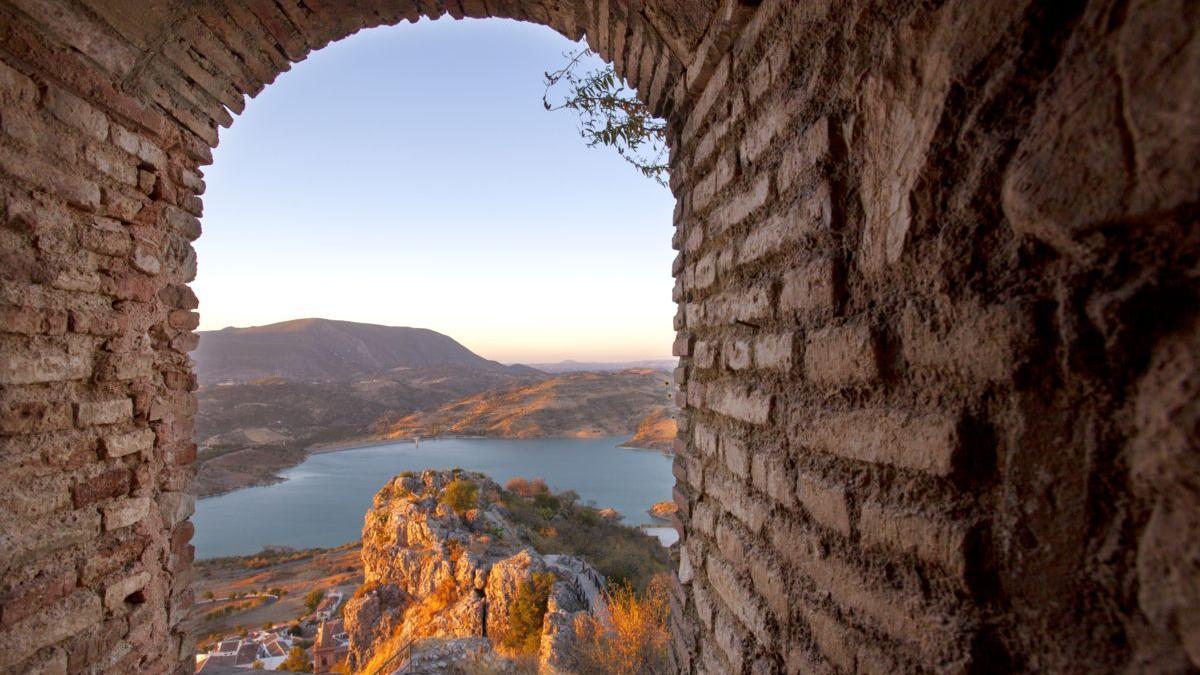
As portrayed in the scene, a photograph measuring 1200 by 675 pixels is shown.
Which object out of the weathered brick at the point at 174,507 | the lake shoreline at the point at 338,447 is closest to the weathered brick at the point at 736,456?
the weathered brick at the point at 174,507

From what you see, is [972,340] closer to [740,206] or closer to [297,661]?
[740,206]

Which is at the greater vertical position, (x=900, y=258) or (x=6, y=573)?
(x=900, y=258)

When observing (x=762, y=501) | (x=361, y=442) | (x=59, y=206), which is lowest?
(x=361, y=442)

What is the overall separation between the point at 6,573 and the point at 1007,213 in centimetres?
263

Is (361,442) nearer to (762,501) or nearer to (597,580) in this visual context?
(597,580)

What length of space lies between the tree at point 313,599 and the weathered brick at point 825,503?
60.5 feet

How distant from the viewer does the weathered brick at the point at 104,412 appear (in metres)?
1.96

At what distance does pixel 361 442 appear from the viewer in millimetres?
29547

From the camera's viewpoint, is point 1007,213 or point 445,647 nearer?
point 1007,213

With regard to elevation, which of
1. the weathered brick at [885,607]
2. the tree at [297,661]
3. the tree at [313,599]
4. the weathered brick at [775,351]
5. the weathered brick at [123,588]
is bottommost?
the tree at [313,599]

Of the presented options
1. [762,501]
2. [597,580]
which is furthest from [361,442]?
[762,501]

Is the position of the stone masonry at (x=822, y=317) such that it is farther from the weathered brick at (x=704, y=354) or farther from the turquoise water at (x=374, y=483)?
the turquoise water at (x=374, y=483)

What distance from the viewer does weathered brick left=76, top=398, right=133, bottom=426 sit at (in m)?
1.96

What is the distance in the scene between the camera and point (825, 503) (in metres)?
1.06
